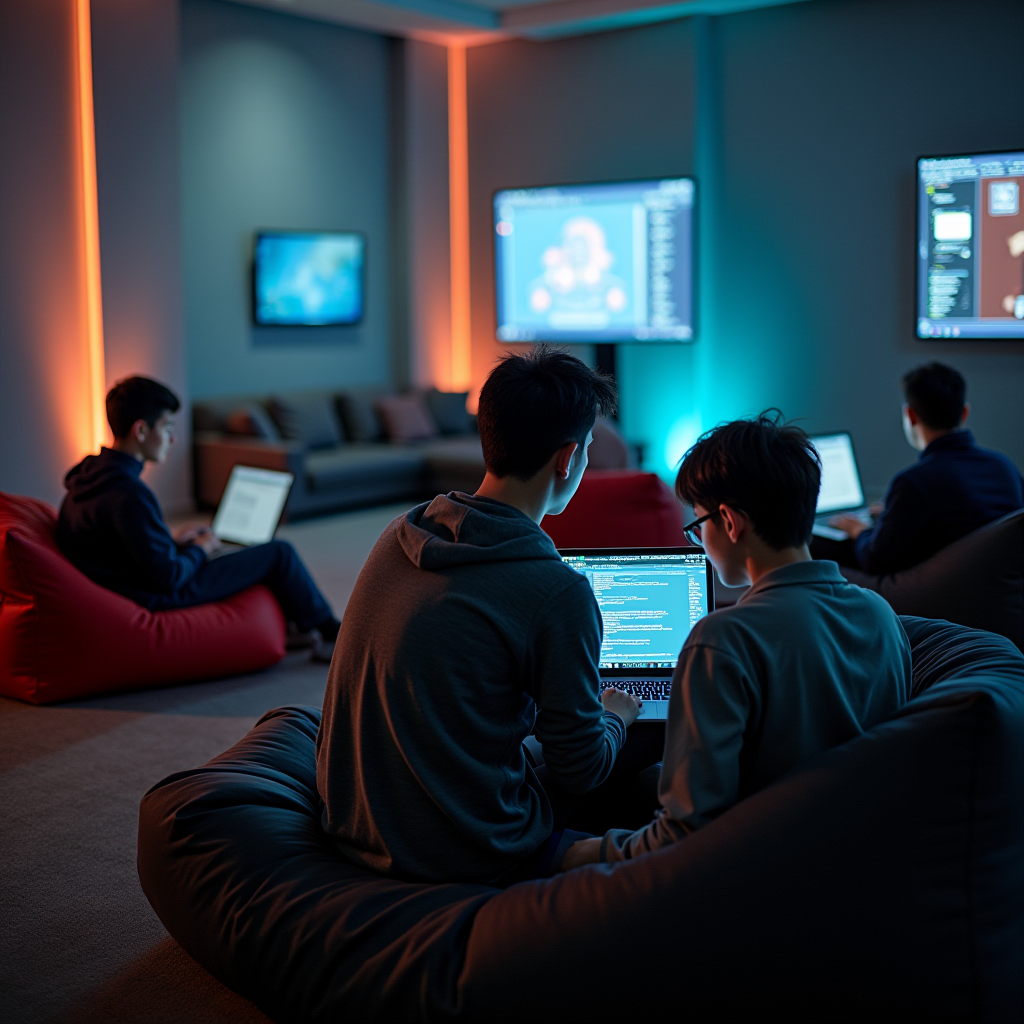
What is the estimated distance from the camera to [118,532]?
3.98 meters

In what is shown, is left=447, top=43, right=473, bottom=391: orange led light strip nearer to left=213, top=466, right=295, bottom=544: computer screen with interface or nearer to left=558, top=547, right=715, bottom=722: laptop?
left=213, top=466, right=295, bottom=544: computer screen with interface

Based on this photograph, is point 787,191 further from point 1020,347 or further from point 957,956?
point 957,956

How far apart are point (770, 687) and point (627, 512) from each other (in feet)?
5.32

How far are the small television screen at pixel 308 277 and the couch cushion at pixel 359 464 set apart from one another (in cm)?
108

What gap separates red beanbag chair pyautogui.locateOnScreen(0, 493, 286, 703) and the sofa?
3.09 metres

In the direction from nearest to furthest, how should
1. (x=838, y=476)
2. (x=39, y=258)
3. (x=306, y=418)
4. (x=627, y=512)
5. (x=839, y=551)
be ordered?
1. (x=627, y=512)
2. (x=839, y=551)
3. (x=838, y=476)
4. (x=39, y=258)
5. (x=306, y=418)

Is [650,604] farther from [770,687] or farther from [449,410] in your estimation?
[449,410]

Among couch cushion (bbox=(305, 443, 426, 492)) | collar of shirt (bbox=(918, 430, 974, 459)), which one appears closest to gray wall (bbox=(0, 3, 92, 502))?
couch cushion (bbox=(305, 443, 426, 492))

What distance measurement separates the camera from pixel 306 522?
7586mm

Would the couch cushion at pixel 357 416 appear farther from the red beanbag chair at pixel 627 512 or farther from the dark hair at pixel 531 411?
the dark hair at pixel 531 411

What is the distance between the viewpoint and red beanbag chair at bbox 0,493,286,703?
3861 mm

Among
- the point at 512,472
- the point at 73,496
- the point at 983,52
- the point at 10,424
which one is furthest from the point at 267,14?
the point at 512,472

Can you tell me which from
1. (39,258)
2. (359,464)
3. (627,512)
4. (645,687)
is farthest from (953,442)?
(39,258)

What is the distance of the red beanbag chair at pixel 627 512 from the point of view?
3.27 m
